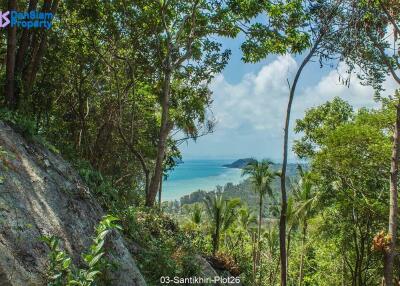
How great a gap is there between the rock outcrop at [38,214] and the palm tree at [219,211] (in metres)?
24.8

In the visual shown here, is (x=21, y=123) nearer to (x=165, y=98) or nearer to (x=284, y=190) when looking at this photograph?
(x=165, y=98)

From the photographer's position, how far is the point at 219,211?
3183cm

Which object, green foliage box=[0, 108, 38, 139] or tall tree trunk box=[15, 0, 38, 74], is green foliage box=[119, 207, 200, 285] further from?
tall tree trunk box=[15, 0, 38, 74]

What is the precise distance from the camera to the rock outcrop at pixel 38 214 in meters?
4.53

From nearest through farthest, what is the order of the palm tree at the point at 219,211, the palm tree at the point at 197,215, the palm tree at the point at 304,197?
the palm tree at the point at 304,197, the palm tree at the point at 219,211, the palm tree at the point at 197,215

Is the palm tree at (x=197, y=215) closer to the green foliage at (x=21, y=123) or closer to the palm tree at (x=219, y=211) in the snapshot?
the palm tree at (x=219, y=211)

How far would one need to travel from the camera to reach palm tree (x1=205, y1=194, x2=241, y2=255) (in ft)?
105

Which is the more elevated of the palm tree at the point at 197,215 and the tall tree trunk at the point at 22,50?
the tall tree trunk at the point at 22,50

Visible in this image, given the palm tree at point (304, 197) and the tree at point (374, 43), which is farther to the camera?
the palm tree at point (304, 197)

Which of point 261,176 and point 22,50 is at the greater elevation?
point 22,50

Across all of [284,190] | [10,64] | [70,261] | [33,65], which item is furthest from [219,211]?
[70,261]

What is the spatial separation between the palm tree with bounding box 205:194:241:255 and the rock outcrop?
24756mm

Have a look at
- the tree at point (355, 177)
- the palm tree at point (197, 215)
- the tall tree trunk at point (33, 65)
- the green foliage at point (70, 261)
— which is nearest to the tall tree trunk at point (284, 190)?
the tree at point (355, 177)

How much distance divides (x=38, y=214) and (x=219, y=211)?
26971 millimetres
